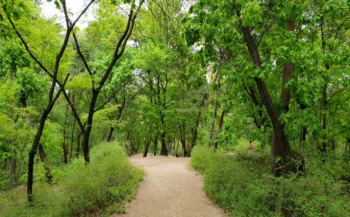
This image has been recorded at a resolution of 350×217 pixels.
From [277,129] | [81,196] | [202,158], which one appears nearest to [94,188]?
[81,196]

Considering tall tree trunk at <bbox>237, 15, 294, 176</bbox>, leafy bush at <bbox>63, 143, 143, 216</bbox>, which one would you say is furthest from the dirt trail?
tall tree trunk at <bbox>237, 15, 294, 176</bbox>

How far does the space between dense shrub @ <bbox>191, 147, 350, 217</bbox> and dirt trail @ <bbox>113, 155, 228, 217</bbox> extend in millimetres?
495

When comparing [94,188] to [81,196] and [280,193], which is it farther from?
[280,193]

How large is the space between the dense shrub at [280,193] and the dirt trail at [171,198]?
1.62 ft

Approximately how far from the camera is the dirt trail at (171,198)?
7217 millimetres

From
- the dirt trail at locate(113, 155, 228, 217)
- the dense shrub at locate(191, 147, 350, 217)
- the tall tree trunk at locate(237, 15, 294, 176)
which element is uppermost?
the tall tree trunk at locate(237, 15, 294, 176)

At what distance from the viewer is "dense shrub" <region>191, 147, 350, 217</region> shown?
5.32 meters

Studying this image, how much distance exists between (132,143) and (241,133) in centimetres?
2409

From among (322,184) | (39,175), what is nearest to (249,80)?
(322,184)

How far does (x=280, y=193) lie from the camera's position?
596 cm

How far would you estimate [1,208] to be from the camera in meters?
8.06

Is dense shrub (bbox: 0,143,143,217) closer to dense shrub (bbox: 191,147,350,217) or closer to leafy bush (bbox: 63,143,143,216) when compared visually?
leafy bush (bbox: 63,143,143,216)

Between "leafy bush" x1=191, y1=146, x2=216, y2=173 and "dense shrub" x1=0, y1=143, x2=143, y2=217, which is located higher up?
"leafy bush" x1=191, y1=146, x2=216, y2=173

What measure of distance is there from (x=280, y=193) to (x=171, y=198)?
12.0 ft
